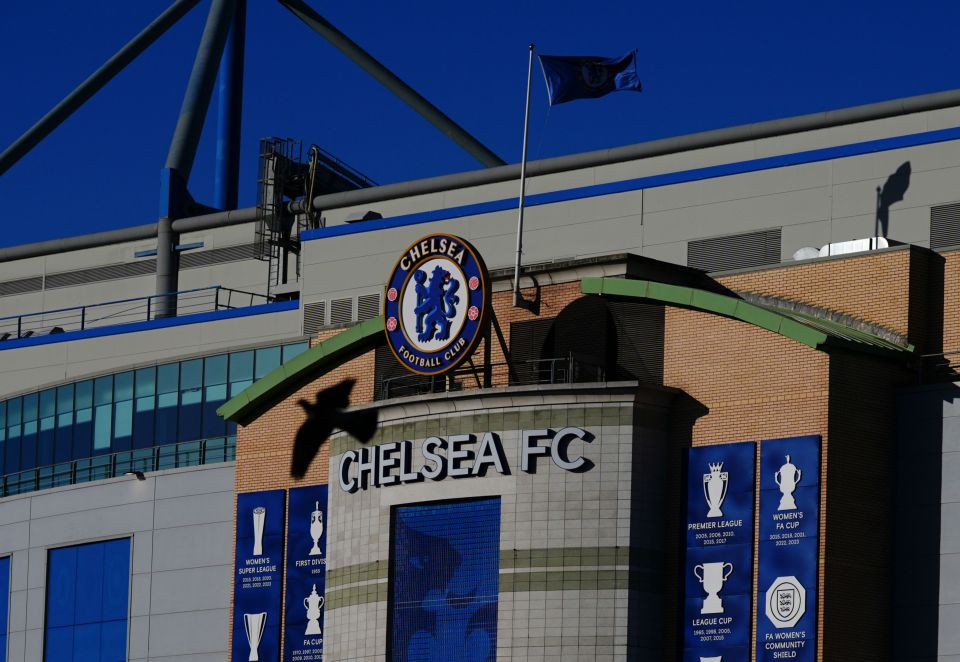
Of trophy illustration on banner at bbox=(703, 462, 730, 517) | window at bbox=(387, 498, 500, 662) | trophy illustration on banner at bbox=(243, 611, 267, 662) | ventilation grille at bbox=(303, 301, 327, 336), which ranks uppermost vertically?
ventilation grille at bbox=(303, 301, 327, 336)

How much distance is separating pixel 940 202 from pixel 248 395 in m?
24.8

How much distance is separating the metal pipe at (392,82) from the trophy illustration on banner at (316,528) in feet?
146

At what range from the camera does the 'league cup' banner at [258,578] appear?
6631cm

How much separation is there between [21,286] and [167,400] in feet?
84.0

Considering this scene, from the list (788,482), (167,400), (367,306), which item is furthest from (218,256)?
(788,482)

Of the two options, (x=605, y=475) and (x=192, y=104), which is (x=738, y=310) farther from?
(x=192, y=104)

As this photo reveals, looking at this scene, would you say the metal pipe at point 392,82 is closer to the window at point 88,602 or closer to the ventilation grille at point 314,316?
the ventilation grille at point 314,316

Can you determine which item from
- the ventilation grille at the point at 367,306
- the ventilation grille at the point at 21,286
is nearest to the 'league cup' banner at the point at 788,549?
the ventilation grille at the point at 367,306

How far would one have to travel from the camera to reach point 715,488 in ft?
185

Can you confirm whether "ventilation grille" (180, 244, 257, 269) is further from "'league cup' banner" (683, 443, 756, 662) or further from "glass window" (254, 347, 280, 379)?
"'league cup' banner" (683, 443, 756, 662)

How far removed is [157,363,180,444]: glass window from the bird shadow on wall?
29801 millimetres

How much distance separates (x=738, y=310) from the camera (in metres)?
57.1

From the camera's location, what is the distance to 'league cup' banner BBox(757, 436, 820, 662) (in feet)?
177

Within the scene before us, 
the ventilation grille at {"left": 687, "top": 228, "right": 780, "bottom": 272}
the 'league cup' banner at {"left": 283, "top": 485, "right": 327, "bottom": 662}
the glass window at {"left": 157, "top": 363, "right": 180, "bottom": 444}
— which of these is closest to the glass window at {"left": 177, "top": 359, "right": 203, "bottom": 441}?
the glass window at {"left": 157, "top": 363, "right": 180, "bottom": 444}
